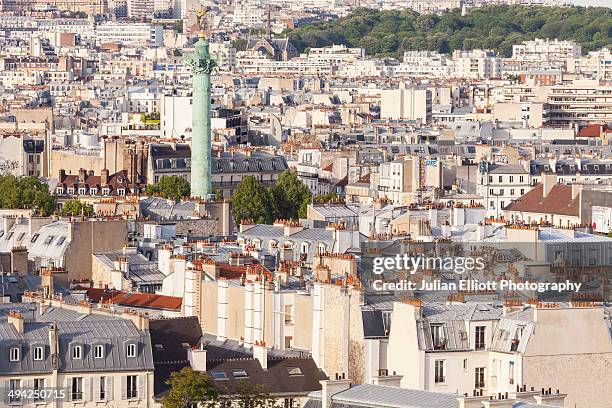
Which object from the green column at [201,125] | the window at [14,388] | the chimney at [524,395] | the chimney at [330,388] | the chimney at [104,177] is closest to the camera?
the chimney at [524,395]

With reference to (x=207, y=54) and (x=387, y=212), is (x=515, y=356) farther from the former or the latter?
(x=207, y=54)

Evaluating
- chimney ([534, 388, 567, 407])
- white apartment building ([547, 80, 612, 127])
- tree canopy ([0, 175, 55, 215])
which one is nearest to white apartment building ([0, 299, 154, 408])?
chimney ([534, 388, 567, 407])

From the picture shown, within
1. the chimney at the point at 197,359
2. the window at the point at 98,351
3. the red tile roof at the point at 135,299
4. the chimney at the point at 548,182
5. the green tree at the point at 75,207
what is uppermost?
the window at the point at 98,351

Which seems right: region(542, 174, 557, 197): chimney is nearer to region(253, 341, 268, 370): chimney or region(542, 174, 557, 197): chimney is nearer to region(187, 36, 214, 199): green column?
region(187, 36, 214, 199): green column

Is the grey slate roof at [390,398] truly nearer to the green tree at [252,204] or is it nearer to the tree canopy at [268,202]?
the tree canopy at [268,202]

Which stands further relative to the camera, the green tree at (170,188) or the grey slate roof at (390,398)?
the green tree at (170,188)

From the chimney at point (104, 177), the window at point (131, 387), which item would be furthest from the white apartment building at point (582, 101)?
the window at point (131, 387)
